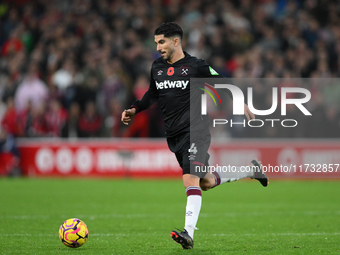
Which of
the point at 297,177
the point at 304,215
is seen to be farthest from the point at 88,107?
the point at 304,215

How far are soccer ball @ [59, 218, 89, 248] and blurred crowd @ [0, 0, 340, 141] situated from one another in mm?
10644

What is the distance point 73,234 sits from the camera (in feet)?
23.4

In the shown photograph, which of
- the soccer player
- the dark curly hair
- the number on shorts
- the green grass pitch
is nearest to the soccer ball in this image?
the green grass pitch

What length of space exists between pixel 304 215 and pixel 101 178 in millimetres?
8372

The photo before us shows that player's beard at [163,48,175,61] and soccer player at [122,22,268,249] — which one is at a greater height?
player's beard at [163,48,175,61]

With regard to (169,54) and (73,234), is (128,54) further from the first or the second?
(73,234)

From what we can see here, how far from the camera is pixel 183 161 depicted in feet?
24.3

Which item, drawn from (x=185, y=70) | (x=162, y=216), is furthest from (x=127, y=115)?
(x=162, y=216)

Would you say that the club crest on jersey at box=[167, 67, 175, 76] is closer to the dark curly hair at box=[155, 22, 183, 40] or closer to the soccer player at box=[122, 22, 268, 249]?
the soccer player at box=[122, 22, 268, 249]

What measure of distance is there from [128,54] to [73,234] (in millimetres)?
13416

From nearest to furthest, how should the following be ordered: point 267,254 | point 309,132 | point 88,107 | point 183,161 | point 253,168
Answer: point 267,254 → point 183,161 → point 253,168 → point 309,132 → point 88,107

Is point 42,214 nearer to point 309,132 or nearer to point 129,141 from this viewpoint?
point 129,141

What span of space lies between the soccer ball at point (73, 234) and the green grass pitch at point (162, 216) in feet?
0.27

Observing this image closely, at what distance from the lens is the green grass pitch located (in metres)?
7.41
